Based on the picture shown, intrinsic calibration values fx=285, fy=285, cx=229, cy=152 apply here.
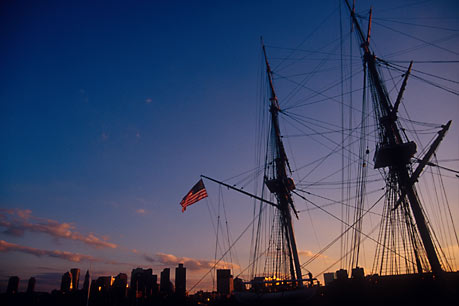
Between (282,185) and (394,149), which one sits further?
(282,185)

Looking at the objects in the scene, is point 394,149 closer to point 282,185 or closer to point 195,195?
point 282,185

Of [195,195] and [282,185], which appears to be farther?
[282,185]

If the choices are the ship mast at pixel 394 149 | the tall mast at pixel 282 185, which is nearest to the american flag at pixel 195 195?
the tall mast at pixel 282 185

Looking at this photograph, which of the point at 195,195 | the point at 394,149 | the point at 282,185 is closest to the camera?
→ the point at 394,149

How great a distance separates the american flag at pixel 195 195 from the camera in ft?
103

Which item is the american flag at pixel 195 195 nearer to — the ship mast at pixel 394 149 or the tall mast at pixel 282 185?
the tall mast at pixel 282 185

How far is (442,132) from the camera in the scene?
75.9 ft

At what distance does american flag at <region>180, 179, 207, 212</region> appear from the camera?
103ft

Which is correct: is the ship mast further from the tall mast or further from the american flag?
the american flag

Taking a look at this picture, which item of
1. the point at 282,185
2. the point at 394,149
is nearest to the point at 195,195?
the point at 282,185

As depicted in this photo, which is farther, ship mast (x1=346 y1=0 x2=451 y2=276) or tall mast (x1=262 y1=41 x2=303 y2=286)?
tall mast (x1=262 y1=41 x2=303 y2=286)

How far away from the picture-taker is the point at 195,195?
31688 millimetres

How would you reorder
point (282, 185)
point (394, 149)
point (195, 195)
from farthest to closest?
point (282, 185) < point (195, 195) < point (394, 149)

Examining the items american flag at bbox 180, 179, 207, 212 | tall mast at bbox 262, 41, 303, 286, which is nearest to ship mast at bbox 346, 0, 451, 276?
tall mast at bbox 262, 41, 303, 286
